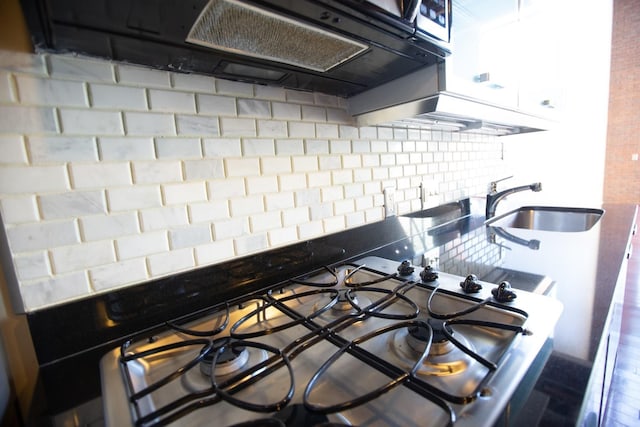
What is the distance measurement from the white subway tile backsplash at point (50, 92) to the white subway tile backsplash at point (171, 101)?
0.12 metres

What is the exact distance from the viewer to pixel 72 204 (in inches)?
20.9

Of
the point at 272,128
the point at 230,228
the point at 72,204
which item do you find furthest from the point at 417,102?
the point at 72,204

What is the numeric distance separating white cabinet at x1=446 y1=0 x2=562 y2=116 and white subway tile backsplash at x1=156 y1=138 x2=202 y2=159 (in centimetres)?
65

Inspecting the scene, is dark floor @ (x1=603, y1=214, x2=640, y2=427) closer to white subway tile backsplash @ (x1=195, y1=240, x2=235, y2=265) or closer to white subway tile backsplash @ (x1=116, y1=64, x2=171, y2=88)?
white subway tile backsplash @ (x1=195, y1=240, x2=235, y2=265)

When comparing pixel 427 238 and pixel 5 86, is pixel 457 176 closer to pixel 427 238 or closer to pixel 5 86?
pixel 427 238

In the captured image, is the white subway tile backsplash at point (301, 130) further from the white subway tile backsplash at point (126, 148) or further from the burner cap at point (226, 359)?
the burner cap at point (226, 359)

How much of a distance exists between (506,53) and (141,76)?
3.90ft

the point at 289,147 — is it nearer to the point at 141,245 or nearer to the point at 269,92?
the point at 269,92

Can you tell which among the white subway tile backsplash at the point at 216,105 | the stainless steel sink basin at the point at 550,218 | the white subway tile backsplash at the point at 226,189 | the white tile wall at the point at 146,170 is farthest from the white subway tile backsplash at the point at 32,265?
the stainless steel sink basin at the point at 550,218

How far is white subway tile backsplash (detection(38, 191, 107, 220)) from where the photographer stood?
20.0 inches

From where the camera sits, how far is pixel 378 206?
1120mm

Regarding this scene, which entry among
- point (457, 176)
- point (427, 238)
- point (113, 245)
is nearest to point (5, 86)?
point (113, 245)

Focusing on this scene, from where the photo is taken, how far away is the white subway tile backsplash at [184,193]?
63cm

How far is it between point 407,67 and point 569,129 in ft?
15.2
